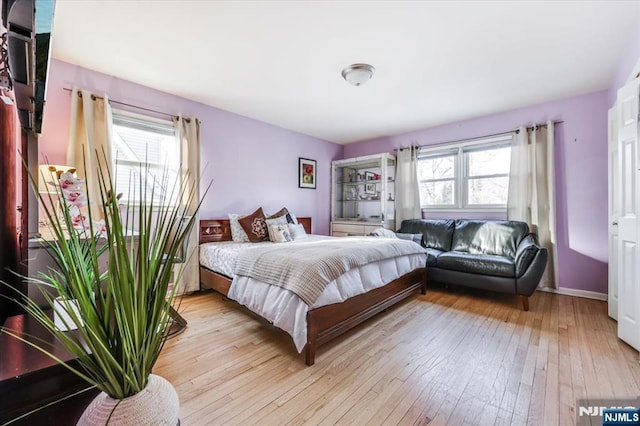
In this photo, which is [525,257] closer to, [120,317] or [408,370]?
[408,370]

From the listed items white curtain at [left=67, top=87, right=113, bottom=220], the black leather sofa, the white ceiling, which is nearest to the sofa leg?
the black leather sofa

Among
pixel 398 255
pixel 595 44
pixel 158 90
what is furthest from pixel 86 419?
pixel 595 44

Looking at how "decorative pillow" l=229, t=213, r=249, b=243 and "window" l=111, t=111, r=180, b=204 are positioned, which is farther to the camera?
"decorative pillow" l=229, t=213, r=249, b=243

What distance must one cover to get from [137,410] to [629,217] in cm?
326

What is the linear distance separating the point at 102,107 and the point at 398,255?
3455mm

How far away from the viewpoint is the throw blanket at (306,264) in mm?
1976

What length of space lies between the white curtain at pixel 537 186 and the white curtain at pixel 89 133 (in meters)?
4.89

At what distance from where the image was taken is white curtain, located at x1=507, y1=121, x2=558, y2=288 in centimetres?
348

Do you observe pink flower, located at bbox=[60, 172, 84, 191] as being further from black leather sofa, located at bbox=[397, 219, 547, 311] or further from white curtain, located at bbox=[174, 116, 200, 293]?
black leather sofa, located at bbox=[397, 219, 547, 311]

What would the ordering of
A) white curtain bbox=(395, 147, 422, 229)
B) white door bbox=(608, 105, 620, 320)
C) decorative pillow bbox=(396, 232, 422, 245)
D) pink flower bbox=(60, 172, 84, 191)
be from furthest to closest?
white curtain bbox=(395, 147, 422, 229)
decorative pillow bbox=(396, 232, 422, 245)
white door bbox=(608, 105, 620, 320)
pink flower bbox=(60, 172, 84, 191)

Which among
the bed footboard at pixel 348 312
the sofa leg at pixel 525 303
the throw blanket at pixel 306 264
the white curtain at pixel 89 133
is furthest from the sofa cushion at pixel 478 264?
the white curtain at pixel 89 133

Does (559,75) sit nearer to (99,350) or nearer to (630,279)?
(630,279)

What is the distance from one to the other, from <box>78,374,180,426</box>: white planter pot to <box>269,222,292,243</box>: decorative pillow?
116 inches

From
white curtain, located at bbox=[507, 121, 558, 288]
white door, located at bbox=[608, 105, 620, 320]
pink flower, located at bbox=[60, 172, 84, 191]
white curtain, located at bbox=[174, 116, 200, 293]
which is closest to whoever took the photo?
pink flower, located at bbox=[60, 172, 84, 191]
